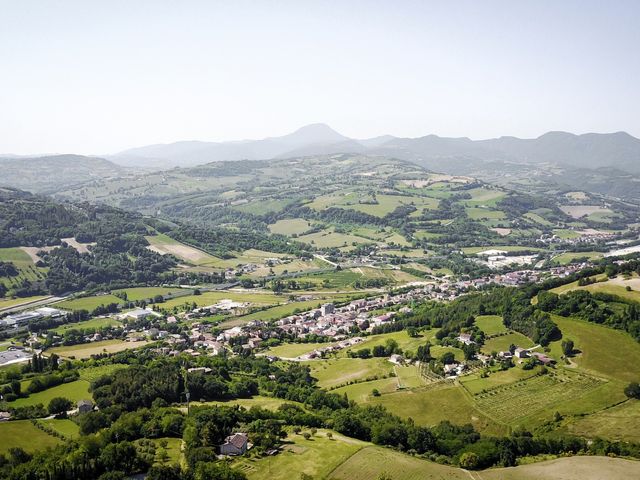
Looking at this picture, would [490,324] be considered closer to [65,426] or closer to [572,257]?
[65,426]

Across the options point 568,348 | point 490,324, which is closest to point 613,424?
point 568,348

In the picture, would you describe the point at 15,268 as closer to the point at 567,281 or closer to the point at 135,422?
the point at 135,422

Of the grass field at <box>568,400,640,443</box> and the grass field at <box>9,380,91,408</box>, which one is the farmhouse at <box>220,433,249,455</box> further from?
the grass field at <box>568,400,640,443</box>

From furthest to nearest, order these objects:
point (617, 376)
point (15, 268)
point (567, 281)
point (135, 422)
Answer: point (15, 268)
point (567, 281)
point (617, 376)
point (135, 422)

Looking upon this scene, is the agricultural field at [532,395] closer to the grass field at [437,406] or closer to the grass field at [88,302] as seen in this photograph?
the grass field at [437,406]

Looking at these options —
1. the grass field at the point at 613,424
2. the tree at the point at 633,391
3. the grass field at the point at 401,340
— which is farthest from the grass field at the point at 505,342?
the grass field at the point at 613,424


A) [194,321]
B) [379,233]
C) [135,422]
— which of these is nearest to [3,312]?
[194,321]
